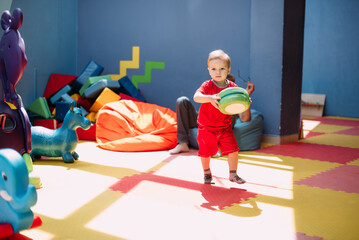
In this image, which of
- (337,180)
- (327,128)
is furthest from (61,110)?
(327,128)

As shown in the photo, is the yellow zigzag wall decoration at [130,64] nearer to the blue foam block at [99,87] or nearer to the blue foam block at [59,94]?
the blue foam block at [99,87]

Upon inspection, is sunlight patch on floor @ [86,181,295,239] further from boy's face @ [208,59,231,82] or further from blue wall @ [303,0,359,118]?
blue wall @ [303,0,359,118]

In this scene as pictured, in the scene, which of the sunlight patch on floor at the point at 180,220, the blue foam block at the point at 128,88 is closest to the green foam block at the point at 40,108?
the blue foam block at the point at 128,88

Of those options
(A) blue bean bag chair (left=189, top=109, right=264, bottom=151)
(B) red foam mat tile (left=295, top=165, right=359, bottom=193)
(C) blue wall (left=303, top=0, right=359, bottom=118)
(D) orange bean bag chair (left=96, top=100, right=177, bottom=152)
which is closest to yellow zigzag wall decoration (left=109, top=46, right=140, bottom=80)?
(D) orange bean bag chair (left=96, top=100, right=177, bottom=152)

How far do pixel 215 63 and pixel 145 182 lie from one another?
0.99 metres

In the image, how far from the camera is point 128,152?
12.6 feet

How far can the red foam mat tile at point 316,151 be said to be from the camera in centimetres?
377

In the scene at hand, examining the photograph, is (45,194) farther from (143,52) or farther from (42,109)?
(143,52)

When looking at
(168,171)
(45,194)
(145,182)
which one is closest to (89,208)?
(45,194)

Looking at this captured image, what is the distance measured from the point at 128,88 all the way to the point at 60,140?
1.98 m

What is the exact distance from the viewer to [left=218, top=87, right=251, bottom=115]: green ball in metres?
2.34

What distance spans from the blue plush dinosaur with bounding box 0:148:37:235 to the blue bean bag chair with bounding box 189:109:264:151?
2.62m

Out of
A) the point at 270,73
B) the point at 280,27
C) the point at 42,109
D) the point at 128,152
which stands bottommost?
the point at 128,152

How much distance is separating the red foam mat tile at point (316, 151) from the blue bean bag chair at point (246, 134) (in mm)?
124
